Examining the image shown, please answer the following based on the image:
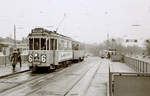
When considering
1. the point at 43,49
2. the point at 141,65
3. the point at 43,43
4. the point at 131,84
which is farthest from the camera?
the point at 43,43

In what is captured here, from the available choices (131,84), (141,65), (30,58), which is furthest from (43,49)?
(131,84)

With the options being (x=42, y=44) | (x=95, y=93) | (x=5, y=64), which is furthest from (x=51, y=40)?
(x=95, y=93)

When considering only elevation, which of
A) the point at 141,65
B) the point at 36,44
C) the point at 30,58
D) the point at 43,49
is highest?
the point at 36,44

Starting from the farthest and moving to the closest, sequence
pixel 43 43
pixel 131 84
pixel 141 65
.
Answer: pixel 43 43 < pixel 141 65 < pixel 131 84

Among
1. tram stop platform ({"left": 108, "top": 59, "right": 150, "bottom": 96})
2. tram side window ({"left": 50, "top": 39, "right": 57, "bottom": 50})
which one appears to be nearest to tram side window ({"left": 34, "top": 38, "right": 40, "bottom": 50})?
tram side window ({"left": 50, "top": 39, "right": 57, "bottom": 50})

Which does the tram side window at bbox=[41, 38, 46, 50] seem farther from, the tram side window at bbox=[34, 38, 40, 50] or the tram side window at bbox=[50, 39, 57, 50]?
the tram side window at bbox=[50, 39, 57, 50]

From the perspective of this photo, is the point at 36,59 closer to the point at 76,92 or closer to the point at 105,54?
the point at 76,92

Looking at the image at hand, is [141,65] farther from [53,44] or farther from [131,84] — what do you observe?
[131,84]

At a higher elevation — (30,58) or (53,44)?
(53,44)

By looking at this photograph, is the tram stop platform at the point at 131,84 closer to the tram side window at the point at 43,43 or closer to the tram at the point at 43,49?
the tram at the point at 43,49

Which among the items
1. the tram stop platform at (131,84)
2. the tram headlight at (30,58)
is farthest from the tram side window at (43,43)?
the tram stop platform at (131,84)

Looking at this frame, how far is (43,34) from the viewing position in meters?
23.3

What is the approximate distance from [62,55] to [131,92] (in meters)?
18.3

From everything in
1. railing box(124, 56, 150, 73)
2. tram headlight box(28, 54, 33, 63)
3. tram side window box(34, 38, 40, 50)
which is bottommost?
railing box(124, 56, 150, 73)
